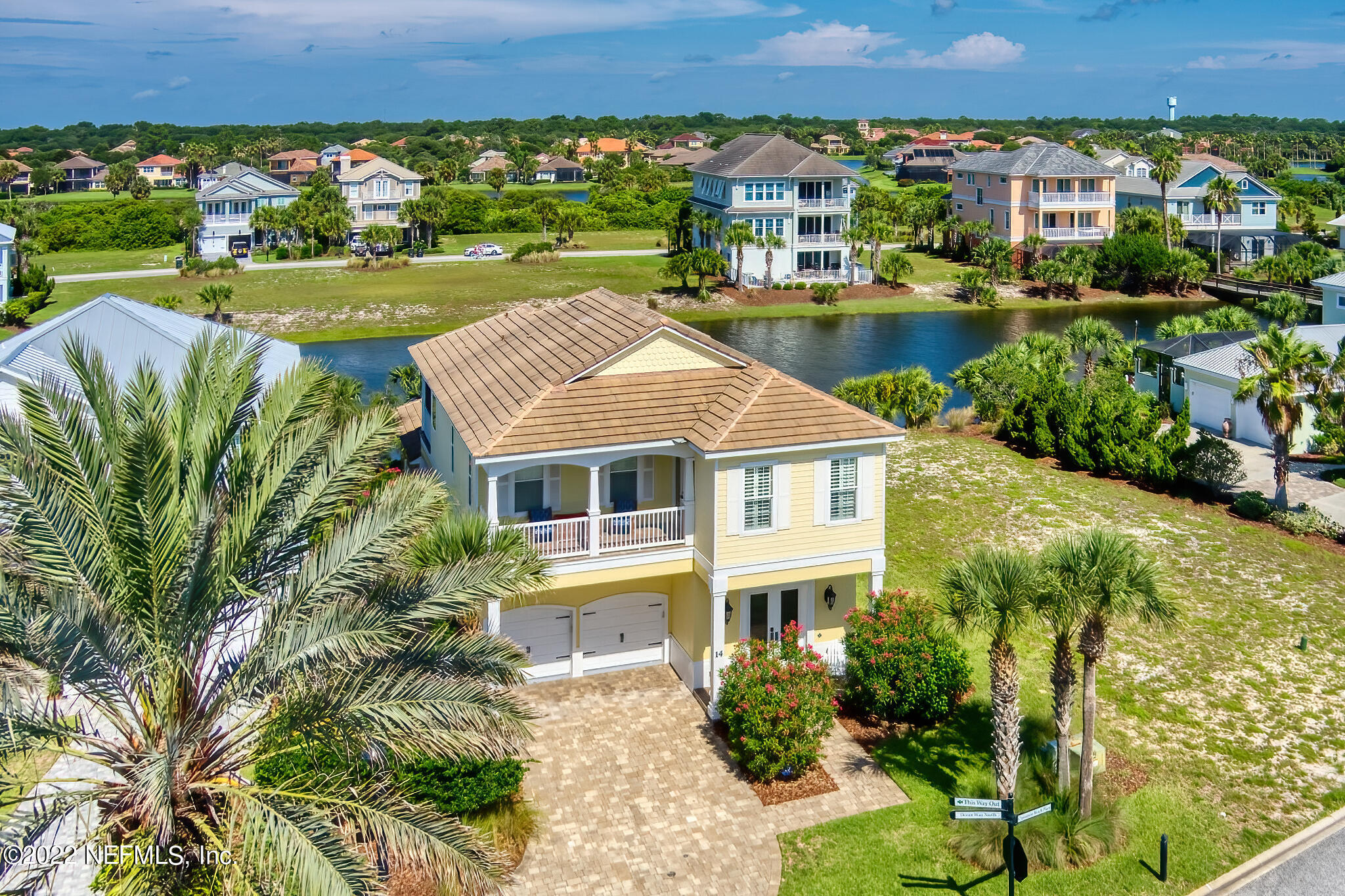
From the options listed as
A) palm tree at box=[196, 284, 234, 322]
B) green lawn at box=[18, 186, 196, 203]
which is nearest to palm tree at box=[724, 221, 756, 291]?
palm tree at box=[196, 284, 234, 322]

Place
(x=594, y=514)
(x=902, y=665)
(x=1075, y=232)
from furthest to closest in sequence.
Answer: (x=1075, y=232), (x=594, y=514), (x=902, y=665)

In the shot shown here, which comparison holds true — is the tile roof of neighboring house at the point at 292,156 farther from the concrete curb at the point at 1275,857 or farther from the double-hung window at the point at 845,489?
the concrete curb at the point at 1275,857

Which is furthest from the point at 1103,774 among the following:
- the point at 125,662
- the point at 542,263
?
the point at 542,263

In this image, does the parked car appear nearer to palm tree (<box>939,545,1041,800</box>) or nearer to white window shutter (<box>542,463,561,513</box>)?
white window shutter (<box>542,463,561,513</box>)

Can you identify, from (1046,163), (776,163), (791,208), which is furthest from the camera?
(1046,163)

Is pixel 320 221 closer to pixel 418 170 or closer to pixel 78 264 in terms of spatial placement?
pixel 78 264

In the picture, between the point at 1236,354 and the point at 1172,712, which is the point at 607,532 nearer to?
the point at 1172,712

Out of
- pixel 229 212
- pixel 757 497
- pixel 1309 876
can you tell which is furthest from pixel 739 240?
pixel 1309 876
